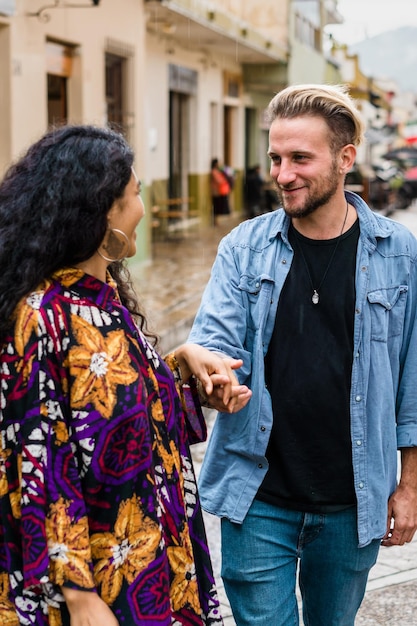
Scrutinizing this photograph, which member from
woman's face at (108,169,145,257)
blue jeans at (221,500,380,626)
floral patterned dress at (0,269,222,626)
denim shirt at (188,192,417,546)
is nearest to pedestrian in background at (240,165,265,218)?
denim shirt at (188,192,417,546)

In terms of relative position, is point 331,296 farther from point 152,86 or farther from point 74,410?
point 152,86

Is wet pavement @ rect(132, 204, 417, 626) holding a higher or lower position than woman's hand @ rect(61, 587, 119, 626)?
lower

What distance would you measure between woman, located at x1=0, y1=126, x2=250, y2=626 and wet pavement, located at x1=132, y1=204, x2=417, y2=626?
→ 6.97ft

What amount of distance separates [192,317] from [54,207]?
896cm

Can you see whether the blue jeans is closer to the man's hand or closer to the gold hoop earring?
the man's hand

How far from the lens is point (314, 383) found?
2.86 m

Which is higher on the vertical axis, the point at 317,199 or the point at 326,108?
the point at 326,108

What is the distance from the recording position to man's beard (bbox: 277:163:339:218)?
2885 mm

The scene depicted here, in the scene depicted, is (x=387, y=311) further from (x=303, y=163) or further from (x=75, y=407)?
(x=75, y=407)

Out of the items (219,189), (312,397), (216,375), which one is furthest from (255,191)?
(216,375)

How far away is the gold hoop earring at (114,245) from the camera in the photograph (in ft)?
7.45

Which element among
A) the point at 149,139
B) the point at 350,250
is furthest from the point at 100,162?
the point at 149,139

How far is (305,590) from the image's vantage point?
9.98ft

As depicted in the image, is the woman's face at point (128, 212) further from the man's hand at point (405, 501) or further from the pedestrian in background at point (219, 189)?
the pedestrian in background at point (219, 189)
